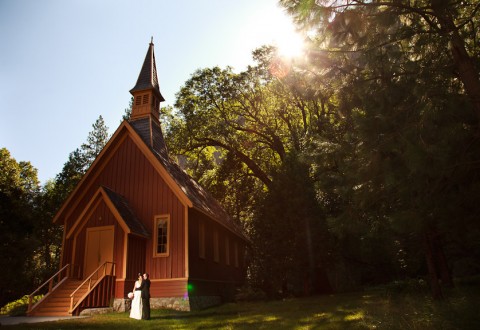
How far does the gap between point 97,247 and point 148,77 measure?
10076 mm

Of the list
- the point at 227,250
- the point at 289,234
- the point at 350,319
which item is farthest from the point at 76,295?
the point at 350,319

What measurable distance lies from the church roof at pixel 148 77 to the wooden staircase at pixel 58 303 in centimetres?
1079

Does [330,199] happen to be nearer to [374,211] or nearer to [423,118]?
[374,211]

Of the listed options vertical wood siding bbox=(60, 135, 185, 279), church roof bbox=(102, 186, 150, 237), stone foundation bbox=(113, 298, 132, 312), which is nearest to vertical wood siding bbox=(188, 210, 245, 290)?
vertical wood siding bbox=(60, 135, 185, 279)

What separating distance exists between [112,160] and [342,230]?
12606 mm

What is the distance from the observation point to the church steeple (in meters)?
20.2

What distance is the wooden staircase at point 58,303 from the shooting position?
13.4m

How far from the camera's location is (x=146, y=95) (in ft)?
67.2

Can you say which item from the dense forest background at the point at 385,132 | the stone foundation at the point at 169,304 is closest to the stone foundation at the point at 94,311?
the stone foundation at the point at 169,304

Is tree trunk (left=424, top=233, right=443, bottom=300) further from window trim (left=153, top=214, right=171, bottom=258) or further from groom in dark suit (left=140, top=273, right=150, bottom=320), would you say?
window trim (left=153, top=214, right=171, bottom=258)

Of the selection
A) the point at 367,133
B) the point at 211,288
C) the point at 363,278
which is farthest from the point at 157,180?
the point at 363,278

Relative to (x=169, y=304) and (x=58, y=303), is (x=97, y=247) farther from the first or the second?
→ (x=169, y=304)

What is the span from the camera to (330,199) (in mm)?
18016

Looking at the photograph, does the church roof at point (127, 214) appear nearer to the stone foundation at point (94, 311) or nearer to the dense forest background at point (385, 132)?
the stone foundation at point (94, 311)
